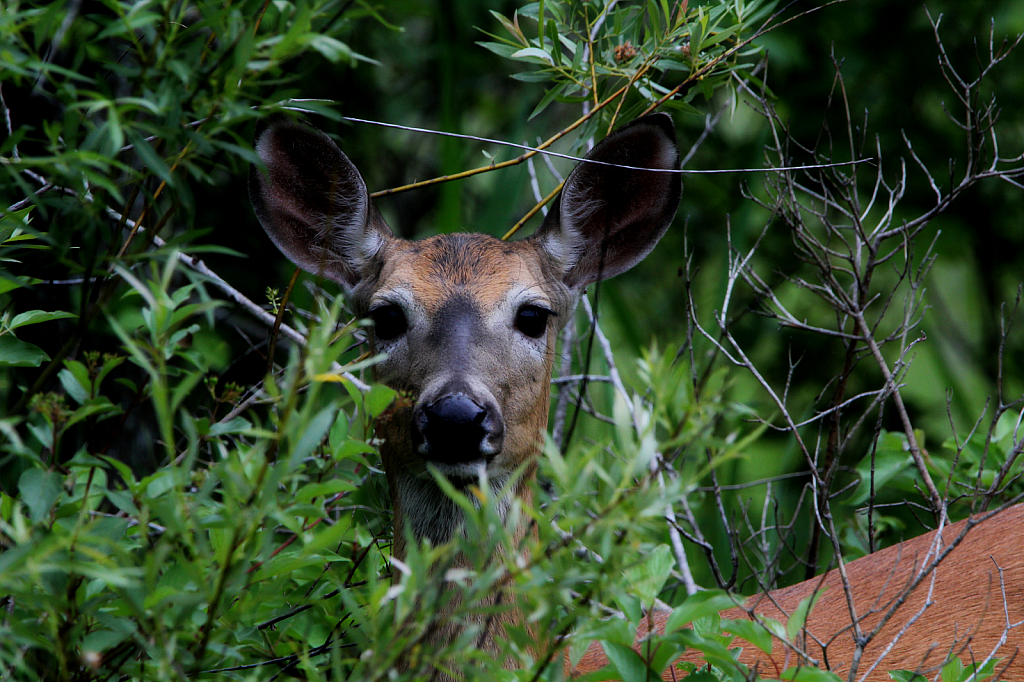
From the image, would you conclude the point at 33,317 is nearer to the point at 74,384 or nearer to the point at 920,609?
the point at 74,384

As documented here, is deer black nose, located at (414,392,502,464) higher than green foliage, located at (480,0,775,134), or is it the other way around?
green foliage, located at (480,0,775,134)

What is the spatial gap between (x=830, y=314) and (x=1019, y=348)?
1070mm

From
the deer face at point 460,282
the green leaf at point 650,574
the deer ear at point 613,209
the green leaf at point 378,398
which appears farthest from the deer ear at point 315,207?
the green leaf at point 650,574

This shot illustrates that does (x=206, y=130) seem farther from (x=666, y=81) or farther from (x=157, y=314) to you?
(x=666, y=81)

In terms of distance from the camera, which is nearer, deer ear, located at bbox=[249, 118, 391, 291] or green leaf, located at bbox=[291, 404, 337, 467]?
green leaf, located at bbox=[291, 404, 337, 467]

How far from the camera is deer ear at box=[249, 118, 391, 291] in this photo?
3043 mm

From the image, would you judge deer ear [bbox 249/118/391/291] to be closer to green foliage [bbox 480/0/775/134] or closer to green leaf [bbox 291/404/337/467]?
green foliage [bbox 480/0/775/134]

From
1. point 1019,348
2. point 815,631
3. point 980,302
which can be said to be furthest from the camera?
point 980,302

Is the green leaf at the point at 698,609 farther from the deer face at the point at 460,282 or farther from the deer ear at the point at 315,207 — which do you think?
the deer ear at the point at 315,207

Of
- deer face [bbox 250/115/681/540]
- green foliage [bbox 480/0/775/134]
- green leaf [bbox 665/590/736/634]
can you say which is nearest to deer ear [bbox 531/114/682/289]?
deer face [bbox 250/115/681/540]

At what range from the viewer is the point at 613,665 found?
175 cm

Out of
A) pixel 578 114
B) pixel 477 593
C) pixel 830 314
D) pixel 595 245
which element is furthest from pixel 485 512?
pixel 830 314

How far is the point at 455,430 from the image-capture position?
2.32 metres

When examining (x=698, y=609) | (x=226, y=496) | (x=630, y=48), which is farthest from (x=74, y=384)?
(x=630, y=48)
